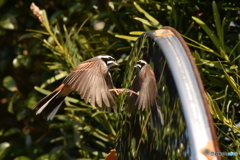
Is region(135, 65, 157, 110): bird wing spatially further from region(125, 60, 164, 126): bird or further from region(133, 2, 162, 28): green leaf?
region(133, 2, 162, 28): green leaf

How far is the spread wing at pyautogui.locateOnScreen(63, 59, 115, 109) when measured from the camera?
116cm

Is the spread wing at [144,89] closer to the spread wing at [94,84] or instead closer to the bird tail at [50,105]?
the spread wing at [94,84]

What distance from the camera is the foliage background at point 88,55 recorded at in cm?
125

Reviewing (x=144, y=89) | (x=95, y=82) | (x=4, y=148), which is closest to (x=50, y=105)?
(x=95, y=82)

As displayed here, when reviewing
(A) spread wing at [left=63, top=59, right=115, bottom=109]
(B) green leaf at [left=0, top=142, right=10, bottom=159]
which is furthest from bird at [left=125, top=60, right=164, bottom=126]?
(B) green leaf at [left=0, top=142, right=10, bottom=159]

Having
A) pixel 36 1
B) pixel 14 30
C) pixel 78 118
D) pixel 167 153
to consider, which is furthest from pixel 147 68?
pixel 14 30

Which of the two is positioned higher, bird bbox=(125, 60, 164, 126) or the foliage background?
bird bbox=(125, 60, 164, 126)

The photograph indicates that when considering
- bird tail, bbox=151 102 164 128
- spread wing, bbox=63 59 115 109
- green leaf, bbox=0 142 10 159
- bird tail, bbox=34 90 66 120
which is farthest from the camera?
green leaf, bbox=0 142 10 159

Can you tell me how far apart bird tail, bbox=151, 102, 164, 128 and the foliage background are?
19 centimetres

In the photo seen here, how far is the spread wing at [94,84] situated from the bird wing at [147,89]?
0.21 m

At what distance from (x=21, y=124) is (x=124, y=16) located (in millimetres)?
899

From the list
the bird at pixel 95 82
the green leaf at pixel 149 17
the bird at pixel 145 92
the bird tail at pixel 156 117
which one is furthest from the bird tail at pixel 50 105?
the bird tail at pixel 156 117

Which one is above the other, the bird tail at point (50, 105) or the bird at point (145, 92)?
the bird at point (145, 92)

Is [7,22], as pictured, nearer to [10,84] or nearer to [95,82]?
[10,84]
